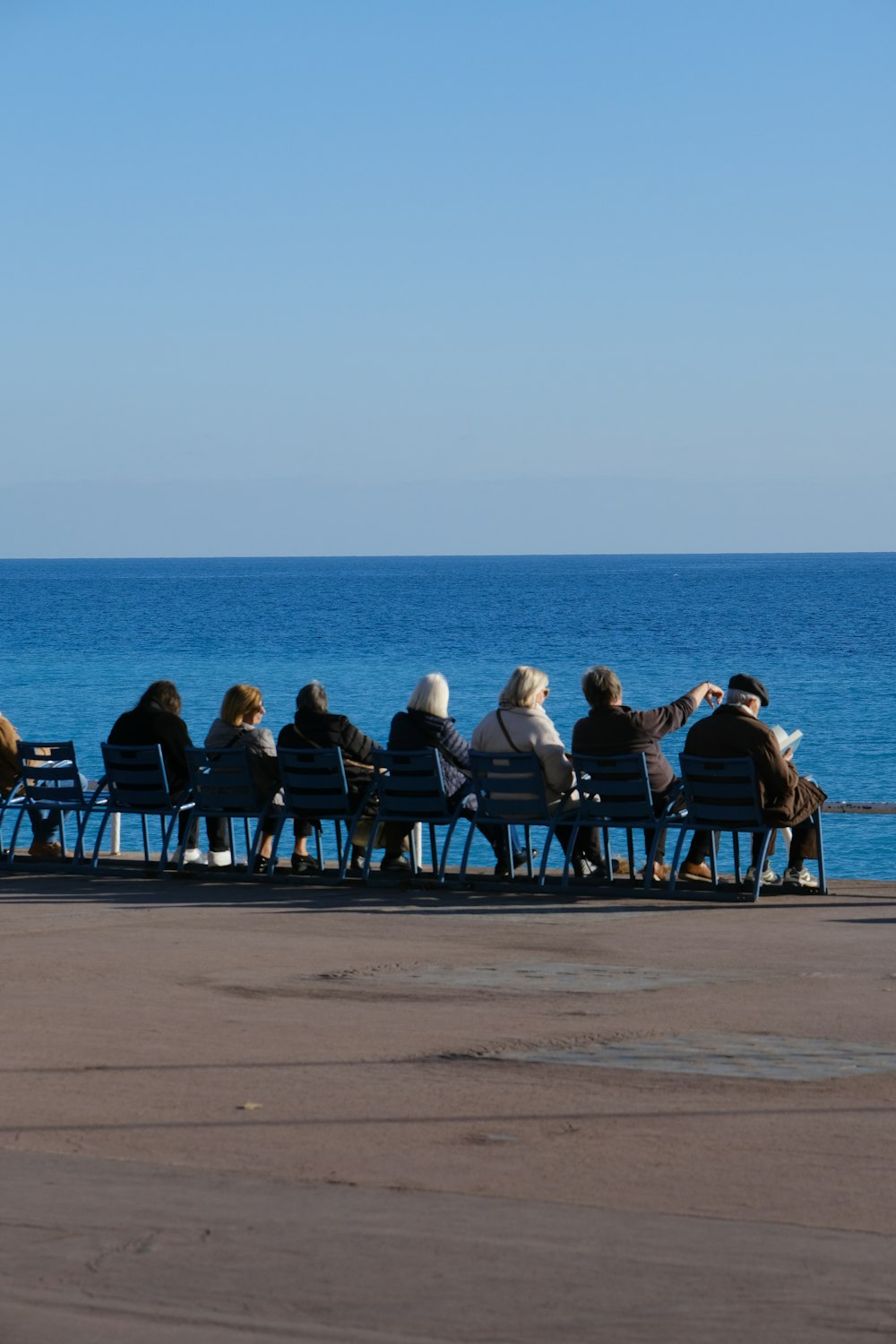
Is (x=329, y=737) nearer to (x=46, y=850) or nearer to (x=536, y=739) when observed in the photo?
(x=536, y=739)

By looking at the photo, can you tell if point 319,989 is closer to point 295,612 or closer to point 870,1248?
point 870,1248

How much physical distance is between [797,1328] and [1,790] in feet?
32.6

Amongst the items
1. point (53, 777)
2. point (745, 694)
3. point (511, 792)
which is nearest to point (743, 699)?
point (745, 694)

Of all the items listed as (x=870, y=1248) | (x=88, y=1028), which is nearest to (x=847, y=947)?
(x=88, y=1028)

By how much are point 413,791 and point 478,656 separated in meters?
60.0

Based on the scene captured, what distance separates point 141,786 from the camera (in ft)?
40.5

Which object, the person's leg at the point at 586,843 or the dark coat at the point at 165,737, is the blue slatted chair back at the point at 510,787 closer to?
the person's leg at the point at 586,843

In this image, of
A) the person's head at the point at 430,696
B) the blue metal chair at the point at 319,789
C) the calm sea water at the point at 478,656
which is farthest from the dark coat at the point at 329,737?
the calm sea water at the point at 478,656

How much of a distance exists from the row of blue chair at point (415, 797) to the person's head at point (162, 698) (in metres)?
0.44

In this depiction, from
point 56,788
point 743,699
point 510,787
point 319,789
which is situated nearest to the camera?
point 743,699

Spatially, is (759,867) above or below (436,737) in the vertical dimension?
below

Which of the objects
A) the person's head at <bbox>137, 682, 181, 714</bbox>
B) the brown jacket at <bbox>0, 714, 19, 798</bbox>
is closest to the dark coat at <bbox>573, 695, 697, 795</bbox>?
the person's head at <bbox>137, 682, 181, 714</bbox>

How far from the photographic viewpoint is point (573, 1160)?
5301 mm

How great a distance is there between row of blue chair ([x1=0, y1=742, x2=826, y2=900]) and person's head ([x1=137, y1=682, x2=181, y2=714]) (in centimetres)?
44
